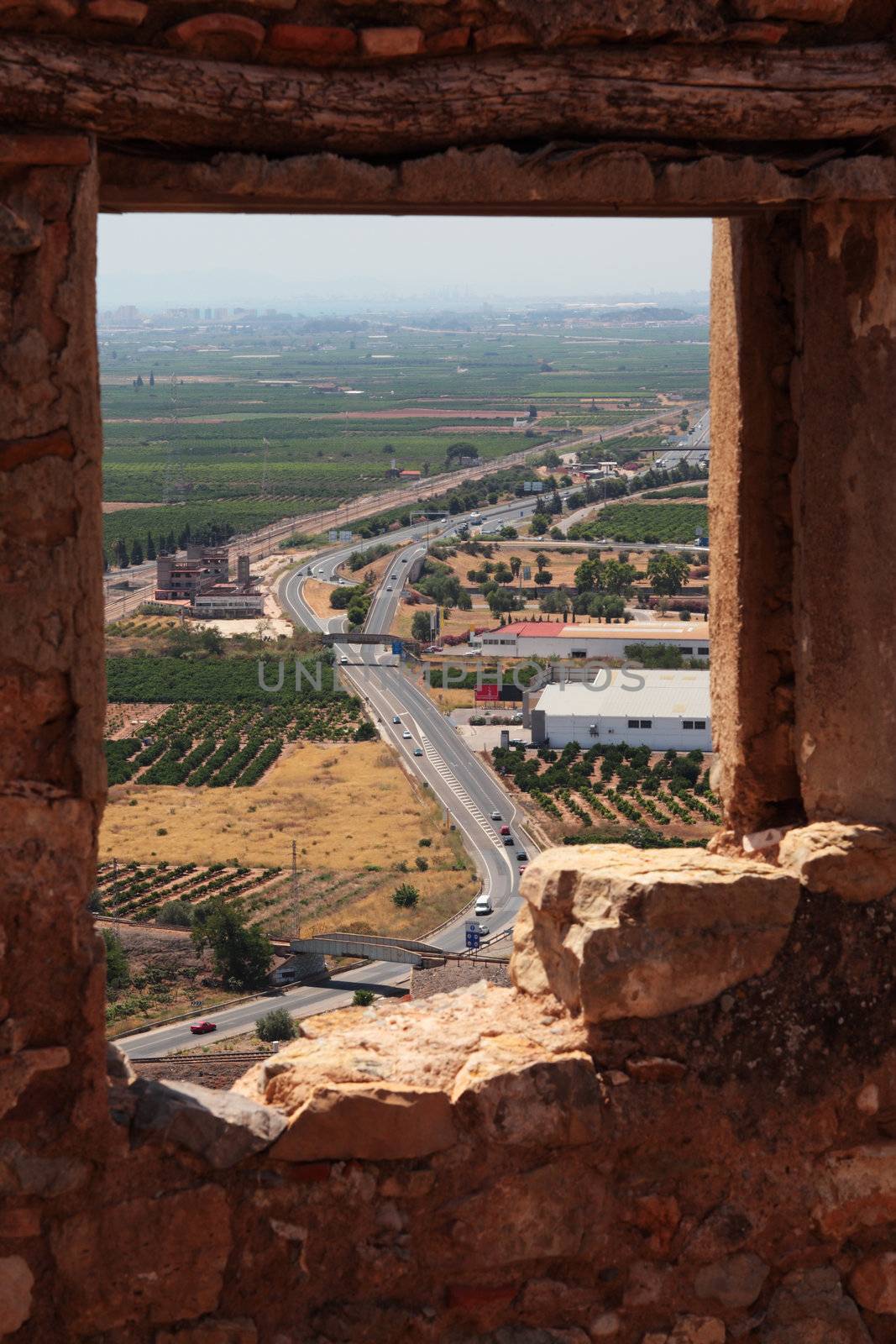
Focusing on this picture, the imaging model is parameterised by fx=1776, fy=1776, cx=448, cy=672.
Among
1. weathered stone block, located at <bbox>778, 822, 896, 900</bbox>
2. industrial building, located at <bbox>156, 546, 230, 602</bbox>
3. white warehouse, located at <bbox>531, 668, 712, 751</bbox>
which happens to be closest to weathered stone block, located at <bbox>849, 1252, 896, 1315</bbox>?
weathered stone block, located at <bbox>778, 822, 896, 900</bbox>

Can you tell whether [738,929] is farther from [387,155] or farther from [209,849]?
[209,849]

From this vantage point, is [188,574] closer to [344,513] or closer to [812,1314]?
[344,513]

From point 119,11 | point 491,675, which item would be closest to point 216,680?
point 491,675

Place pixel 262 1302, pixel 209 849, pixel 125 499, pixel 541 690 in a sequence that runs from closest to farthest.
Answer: pixel 262 1302 < pixel 209 849 < pixel 541 690 < pixel 125 499

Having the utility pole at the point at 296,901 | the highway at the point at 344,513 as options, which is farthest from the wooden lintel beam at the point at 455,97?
the highway at the point at 344,513

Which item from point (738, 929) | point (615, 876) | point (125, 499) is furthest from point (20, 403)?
point (125, 499)

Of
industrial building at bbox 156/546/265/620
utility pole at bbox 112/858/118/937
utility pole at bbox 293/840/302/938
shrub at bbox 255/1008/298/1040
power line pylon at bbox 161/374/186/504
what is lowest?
utility pole at bbox 112/858/118/937

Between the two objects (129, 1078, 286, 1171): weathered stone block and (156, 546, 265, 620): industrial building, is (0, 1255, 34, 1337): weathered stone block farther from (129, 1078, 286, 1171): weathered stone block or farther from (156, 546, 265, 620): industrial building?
(156, 546, 265, 620): industrial building
